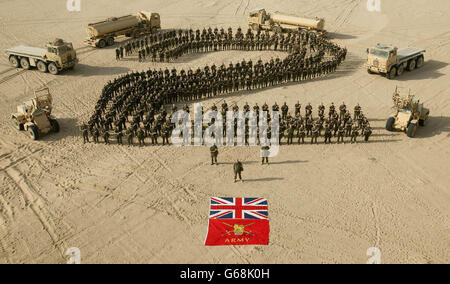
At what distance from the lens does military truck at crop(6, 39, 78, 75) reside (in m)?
27.0

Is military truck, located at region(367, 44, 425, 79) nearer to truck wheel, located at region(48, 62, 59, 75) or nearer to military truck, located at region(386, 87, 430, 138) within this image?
military truck, located at region(386, 87, 430, 138)

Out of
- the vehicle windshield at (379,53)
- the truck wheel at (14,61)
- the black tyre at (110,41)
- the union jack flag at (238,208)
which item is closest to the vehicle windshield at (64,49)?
the truck wheel at (14,61)

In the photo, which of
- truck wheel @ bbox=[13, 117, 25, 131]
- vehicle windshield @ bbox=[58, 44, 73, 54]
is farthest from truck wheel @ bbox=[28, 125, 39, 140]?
vehicle windshield @ bbox=[58, 44, 73, 54]

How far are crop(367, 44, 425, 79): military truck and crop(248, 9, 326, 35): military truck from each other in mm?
7358

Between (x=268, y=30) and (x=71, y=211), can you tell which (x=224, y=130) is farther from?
(x=268, y=30)

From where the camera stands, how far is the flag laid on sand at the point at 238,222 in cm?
1356

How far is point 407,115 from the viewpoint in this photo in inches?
763

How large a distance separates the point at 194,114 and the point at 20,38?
69.4 feet

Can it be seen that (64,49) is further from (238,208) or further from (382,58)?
(382,58)

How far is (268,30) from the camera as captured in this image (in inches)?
1351
